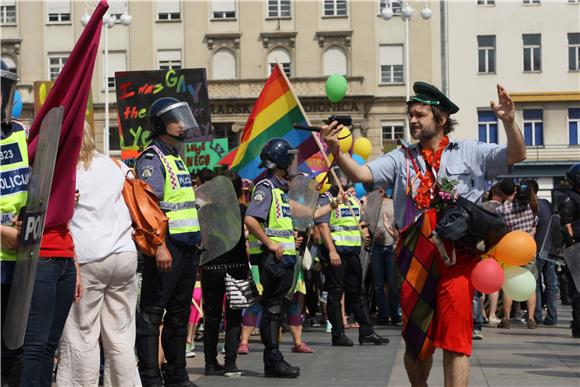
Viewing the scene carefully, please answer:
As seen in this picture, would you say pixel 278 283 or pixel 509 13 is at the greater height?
pixel 509 13

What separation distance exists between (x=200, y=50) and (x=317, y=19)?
5591 millimetres

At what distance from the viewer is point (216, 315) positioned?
1114 cm

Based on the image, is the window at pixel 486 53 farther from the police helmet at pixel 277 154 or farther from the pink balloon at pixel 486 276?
the pink balloon at pixel 486 276

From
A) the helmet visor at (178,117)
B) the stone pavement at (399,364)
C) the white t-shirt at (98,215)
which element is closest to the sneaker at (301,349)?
the stone pavement at (399,364)

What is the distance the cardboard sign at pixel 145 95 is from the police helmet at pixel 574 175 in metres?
5.34

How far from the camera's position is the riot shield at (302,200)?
12.4m

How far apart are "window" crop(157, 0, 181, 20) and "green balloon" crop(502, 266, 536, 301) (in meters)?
52.9

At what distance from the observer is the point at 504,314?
17.2m

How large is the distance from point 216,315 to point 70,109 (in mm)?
5090

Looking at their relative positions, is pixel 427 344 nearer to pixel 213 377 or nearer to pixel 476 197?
pixel 476 197

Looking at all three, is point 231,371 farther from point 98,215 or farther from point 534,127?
point 534,127

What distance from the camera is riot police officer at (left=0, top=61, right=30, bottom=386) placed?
5.80 metres

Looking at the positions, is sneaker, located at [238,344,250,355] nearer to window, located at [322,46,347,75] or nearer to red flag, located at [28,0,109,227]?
red flag, located at [28,0,109,227]

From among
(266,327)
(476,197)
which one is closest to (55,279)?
(476,197)
